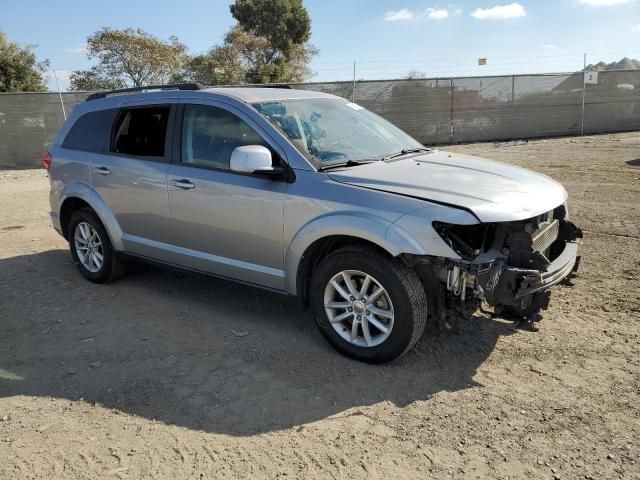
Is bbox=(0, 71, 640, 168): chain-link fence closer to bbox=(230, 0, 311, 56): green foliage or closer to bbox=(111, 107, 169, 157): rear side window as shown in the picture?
bbox=(111, 107, 169, 157): rear side window

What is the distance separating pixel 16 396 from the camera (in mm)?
3672

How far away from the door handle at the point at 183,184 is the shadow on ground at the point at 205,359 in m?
1.10

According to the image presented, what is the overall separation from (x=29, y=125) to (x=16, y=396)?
14.5 meters

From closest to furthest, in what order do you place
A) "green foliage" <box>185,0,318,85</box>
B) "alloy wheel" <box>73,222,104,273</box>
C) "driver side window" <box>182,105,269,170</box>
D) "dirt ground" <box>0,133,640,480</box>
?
1. "dirt ground" <box>0,133,640,480</box>
2. "driver side window" <box>182,105,269,170</box>
3. "alloy wheel" <box>73,222,104,273</box>
4. "green foliage" <box>185,0,318,85</box>

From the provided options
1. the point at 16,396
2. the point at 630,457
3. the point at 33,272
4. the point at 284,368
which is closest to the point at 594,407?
the point at 630,457

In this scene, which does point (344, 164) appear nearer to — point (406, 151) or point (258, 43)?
point (406, 151)

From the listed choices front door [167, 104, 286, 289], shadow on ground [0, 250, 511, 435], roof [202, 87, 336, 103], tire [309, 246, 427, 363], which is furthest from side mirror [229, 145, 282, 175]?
shadow on ground [0, 250, 511, 435]

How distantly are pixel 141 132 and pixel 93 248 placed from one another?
1374 millimetres

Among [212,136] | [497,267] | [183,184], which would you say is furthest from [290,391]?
[212,136]

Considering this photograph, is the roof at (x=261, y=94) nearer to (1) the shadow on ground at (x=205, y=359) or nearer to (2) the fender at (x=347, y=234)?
(2) the fender at (x=347, y=234)

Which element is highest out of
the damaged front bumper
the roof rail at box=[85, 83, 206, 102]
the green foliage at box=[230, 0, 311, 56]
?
the green foliage at box=[230, 0, 311, 56]

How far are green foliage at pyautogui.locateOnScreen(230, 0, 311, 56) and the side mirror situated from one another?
37464 millimetres

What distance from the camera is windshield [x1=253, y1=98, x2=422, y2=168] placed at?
4.23 meters

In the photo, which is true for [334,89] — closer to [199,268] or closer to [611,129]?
[611,129]
